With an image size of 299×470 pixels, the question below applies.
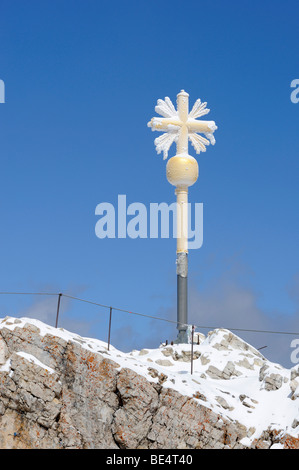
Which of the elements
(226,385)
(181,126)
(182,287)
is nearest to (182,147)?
(181,126)

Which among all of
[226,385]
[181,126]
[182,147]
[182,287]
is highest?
[181,126]

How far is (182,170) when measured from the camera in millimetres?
47000

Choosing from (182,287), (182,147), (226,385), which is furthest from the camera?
(182,147)

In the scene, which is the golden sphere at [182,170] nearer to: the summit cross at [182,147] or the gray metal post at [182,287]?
the summit cross at [182,147]

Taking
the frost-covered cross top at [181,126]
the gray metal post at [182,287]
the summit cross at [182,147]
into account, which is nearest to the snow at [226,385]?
the gray metal post at [182,287]

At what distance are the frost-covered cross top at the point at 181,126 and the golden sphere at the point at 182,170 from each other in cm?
89

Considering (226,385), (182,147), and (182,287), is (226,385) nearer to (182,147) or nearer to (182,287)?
(182,287)

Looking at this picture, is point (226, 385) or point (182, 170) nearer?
point (226, 385)

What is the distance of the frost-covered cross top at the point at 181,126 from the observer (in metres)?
48.2

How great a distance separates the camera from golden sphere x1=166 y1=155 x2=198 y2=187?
47.1 metres

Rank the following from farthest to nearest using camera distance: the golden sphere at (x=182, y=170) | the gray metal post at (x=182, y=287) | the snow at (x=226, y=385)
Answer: the golden sphere at (x=182, y=170)
the gray metal post at (x=182, y=287)
the snow at (x=226, y=385)

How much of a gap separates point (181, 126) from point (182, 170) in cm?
352
